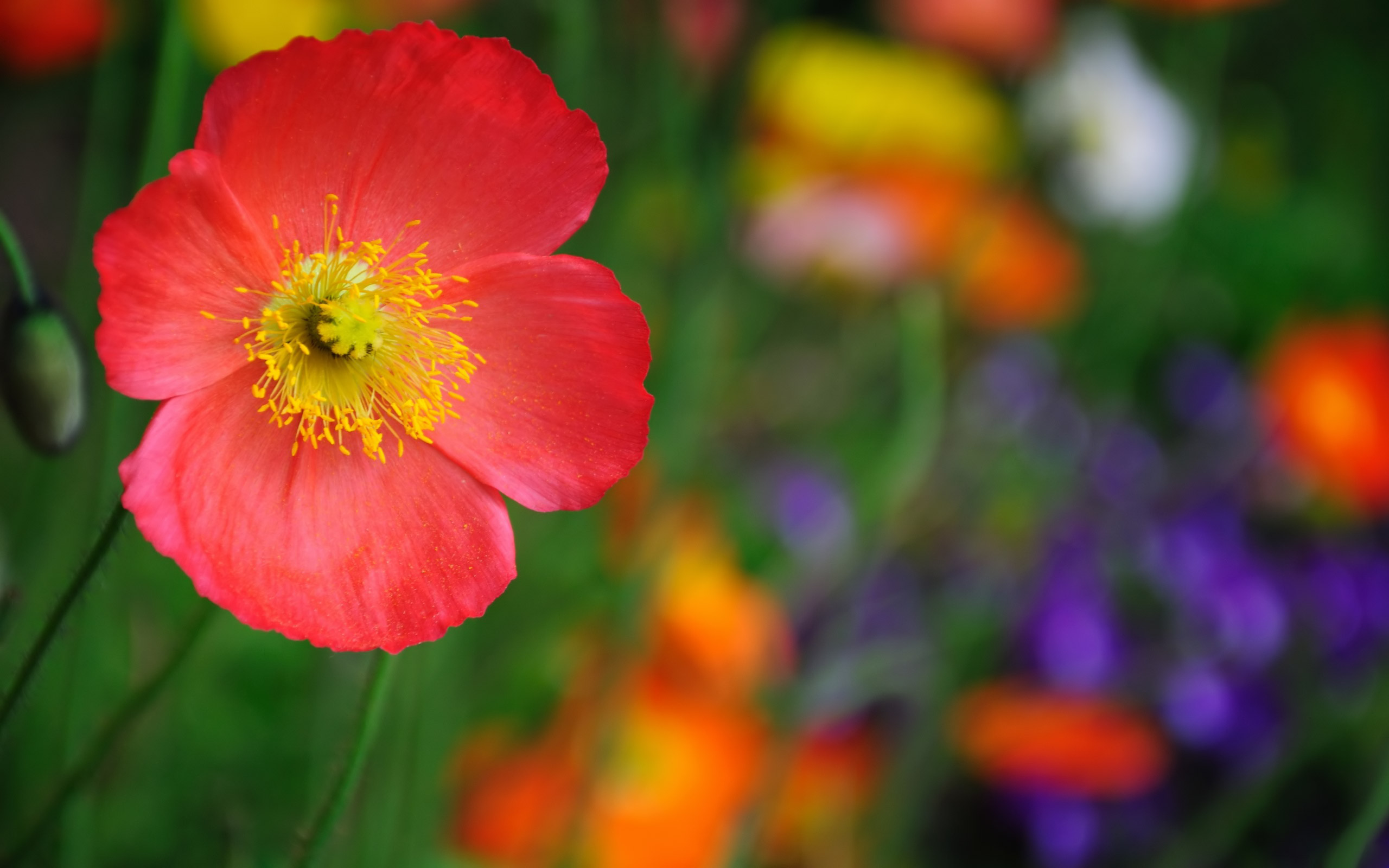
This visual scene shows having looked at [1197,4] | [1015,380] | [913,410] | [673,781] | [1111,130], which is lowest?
[673,781]

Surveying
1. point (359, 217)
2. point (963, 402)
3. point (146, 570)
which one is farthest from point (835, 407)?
point (359, 217)

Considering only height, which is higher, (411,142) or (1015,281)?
(411,142)

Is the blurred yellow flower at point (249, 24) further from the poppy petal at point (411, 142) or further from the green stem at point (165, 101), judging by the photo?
the poppy petal at point (411, 142)

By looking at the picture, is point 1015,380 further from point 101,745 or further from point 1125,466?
point 101,745

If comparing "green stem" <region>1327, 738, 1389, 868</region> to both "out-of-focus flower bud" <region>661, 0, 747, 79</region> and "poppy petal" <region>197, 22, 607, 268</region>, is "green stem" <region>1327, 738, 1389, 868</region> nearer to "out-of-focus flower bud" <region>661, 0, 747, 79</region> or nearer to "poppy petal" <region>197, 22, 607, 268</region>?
"poppy petal" <region>197, 22, 607, 268</region>

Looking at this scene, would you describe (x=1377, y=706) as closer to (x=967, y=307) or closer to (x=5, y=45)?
(x=967, y=307)

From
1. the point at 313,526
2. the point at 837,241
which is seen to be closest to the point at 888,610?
the point at 837,241

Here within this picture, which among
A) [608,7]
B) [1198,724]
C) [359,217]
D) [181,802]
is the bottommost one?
[181,802]

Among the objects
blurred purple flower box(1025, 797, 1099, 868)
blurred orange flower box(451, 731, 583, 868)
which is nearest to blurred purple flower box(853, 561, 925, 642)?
blurred purple flower box(1025, 797, 1099, 868)
